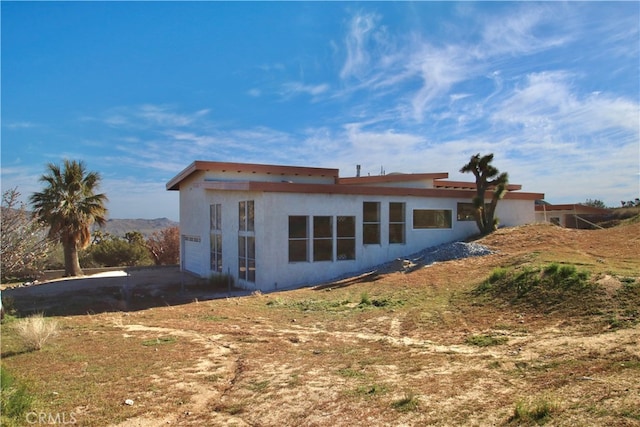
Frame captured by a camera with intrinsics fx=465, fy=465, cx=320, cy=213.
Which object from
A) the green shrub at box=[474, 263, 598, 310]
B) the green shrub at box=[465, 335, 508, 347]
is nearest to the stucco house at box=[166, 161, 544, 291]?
the green shrub at box=[474, 263, 598, 310]

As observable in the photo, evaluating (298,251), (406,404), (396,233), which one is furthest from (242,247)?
(406,404)

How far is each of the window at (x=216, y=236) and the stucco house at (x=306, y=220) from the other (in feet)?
0.16

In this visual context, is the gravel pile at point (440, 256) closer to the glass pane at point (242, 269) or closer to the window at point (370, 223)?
the window at point (370, 223)

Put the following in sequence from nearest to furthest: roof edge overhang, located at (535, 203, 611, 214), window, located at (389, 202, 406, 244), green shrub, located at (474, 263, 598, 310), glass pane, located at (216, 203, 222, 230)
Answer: green shrub, located at (474, 263, 598, 310), window, located at (389, 202, 406, 244), glass pane, located at (216, 203, 222, 230), roof edge overhang, located at (535, 203, 611, 214)

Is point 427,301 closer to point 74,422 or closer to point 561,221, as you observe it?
point 74,422

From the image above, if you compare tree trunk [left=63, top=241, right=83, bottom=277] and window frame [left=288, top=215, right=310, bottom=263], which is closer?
window frame [left=288, top=215, right=310, bottom=263]

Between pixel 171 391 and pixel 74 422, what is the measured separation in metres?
1.34

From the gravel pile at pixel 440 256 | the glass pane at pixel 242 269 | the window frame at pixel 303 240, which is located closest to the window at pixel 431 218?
the gravel pile at pixel 440 256

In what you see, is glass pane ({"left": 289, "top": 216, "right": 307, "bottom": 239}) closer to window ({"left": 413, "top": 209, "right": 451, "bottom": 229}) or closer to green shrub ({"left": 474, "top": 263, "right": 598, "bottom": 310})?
window ({"left": 413, "top": 209, "right": 451, "bottom": 229})

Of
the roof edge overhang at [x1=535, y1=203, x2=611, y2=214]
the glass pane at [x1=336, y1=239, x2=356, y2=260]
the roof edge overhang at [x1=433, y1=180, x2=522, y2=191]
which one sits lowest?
the glass pane at [x1=336, y1=239, x2=356, y2=260]

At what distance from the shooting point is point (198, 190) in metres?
24.3

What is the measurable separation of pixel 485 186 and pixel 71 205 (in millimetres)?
21924

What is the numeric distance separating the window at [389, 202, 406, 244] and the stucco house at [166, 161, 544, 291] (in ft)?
0.15
